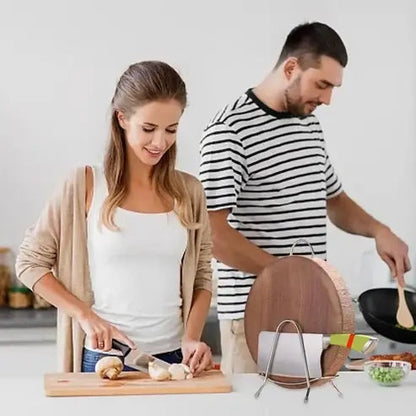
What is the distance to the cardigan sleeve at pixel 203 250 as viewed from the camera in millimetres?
2318

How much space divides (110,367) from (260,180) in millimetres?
784

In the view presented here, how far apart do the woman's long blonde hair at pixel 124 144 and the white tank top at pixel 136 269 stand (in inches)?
0.8

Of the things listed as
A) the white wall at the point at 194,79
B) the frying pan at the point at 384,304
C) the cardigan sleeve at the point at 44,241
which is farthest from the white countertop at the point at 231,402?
the white wall at the point at 194,79

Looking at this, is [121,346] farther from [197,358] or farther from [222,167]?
[222,167]

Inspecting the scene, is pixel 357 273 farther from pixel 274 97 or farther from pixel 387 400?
pixel 387 400

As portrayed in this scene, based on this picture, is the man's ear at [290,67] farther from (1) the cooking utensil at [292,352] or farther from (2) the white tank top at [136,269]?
(1) the cooking utensil at [292,352]

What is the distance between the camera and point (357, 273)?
12.4ft

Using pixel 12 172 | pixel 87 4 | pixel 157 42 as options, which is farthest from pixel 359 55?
pixel 12 172

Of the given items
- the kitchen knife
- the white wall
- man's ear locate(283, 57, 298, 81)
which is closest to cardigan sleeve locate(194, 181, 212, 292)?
the kitchen knife

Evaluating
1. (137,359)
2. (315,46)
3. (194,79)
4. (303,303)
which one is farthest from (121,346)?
(194,79)

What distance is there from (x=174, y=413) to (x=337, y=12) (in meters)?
2.19

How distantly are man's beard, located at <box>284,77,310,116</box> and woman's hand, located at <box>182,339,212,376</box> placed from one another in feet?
2.54

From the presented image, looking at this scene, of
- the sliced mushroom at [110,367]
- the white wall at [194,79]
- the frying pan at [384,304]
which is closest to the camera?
the sliced mushroom at [110,367]

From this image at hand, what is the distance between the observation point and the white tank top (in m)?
2.22
